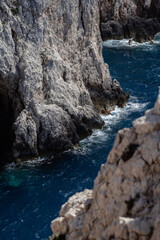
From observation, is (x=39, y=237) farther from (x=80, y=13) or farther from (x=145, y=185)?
(x=80, y=13)

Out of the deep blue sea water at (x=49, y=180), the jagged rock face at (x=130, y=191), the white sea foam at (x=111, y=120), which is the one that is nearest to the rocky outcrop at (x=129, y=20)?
the deep blue sea water at (x=49, y=180)

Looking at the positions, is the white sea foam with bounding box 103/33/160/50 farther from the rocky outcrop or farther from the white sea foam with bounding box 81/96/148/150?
the white sea foam with bounding box 81/96/148/150

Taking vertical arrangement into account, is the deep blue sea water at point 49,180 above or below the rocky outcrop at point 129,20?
below

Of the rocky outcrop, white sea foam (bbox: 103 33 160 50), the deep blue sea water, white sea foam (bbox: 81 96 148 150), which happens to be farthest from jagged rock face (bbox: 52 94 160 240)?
the rocky outcrop

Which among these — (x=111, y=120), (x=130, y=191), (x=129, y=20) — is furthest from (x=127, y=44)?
(x=130, y=191)

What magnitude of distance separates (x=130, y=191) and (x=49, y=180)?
26.7 metres

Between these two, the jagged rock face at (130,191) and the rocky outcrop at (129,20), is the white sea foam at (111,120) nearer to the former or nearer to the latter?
the jagged rock face at (130,191)

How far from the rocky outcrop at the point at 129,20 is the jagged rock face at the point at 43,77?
43.1 meters

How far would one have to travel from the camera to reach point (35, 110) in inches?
1900

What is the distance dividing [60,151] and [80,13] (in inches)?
875

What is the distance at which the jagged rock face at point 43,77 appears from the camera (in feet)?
157

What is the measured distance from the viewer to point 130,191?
1786cm

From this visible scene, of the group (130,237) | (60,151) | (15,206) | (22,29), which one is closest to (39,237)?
(15,206)

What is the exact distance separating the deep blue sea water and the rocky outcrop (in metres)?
36.4
